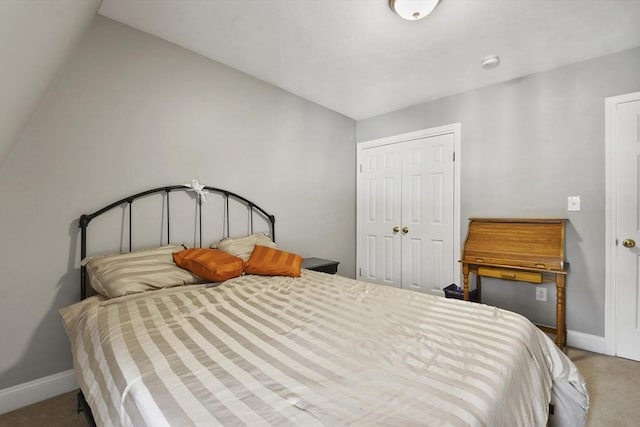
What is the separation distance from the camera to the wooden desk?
7.62 feet

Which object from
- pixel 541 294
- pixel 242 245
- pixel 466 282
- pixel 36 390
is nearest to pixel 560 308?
pixel 541 294

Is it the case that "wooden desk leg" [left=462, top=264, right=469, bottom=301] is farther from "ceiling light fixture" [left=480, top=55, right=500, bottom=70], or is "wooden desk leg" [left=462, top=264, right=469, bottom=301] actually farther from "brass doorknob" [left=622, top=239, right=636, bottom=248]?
"ceiling light fixture" [left=480, top=55, right=500, bottom=70]

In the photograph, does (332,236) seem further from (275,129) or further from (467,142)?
(467,142)

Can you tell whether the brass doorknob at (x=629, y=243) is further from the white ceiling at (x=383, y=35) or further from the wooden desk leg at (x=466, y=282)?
the white ceiling at (x=383, y=35)

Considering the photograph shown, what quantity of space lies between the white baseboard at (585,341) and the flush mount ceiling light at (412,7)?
116 inches

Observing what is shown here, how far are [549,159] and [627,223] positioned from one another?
0.77 m

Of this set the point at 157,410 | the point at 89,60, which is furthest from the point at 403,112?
the point at 157,410

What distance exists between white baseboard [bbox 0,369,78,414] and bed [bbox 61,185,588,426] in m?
0.53

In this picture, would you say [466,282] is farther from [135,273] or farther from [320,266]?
[135,273]

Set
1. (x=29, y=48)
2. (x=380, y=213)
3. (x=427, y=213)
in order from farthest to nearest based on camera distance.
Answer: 1. (x=380, y=213)
2. (x=427, y=213)
3. (x=29, y=48)

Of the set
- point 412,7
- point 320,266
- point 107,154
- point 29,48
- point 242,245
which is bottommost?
point 320,266

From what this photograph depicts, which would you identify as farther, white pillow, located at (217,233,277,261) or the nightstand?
the nightstand

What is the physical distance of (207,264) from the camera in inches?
77.8

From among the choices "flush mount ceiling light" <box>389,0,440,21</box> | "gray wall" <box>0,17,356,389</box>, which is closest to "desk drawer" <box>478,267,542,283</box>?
"gray wall" <box>0,17,356,389</box>
